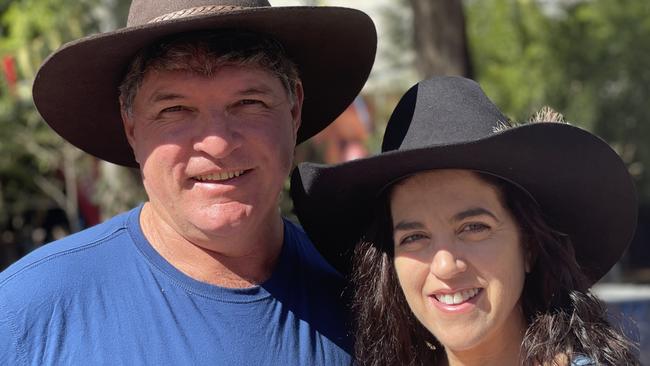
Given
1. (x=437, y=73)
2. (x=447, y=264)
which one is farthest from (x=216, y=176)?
(x=437, y=73)

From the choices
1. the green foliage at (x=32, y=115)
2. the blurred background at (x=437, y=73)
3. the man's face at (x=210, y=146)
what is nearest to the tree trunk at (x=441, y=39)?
the blurred background at (x=437, y=73)

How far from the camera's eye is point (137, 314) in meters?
2.65

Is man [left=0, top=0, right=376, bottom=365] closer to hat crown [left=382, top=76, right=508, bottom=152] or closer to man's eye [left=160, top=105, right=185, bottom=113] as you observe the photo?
man's eye [left=160, top=105, right=185, bottom=113]

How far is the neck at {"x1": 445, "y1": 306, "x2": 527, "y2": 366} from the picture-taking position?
270 centimetres

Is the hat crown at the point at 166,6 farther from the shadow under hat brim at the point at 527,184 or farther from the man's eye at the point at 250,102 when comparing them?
the shadow under hat brim at the point at 527,184

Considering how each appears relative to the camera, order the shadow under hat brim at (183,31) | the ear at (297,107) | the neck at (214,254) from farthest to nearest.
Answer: the ear at (297,107) < the neck at (214,254) < the shadow under hat brim at (183,31)

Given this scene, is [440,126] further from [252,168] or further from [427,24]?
[427,24]

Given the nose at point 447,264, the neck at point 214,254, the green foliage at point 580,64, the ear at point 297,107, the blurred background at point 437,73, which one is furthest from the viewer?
the green foliage at point 580,64

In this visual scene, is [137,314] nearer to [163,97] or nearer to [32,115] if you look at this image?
[163,97]

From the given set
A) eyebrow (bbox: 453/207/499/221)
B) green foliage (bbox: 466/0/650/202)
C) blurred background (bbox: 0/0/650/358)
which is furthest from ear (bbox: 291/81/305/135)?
green foliage (bbox: 466/0/650/202)

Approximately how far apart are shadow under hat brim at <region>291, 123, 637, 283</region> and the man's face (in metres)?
0.21

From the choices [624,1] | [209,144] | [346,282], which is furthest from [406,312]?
[624,1]

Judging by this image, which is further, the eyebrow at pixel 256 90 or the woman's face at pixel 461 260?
the eyebrow at pixel 256 90

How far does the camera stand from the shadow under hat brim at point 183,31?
2.67m
